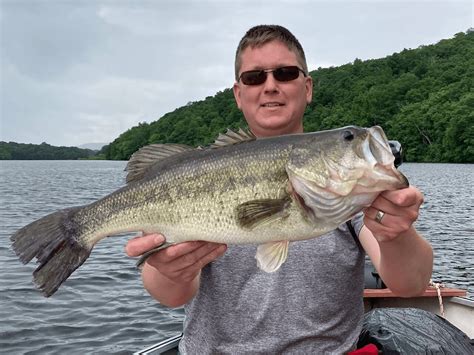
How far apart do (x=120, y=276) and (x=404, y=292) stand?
11.1 m

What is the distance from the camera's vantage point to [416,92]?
9038cm

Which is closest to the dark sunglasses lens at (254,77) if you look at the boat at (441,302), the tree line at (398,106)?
the boat at (441,302)

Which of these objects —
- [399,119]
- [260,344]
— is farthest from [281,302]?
[399,119]

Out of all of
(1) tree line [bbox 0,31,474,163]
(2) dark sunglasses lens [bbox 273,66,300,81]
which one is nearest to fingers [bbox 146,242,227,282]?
(2) dark sunglasses lens [bbox 273,66,300,81]

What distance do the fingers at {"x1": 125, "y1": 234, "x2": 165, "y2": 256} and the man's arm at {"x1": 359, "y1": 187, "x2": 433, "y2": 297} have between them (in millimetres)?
1234

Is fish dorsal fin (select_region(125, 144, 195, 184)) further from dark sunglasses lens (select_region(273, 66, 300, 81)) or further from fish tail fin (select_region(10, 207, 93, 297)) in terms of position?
dark sunglasses lens (select_region(273, 66, 300, 81))

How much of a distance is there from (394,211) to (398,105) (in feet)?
299

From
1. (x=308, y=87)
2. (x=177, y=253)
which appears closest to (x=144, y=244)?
(x=177, y=253)

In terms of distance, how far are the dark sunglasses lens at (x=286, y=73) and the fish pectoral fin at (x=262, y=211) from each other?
1683 mm

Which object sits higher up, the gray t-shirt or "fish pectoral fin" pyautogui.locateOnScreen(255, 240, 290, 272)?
"fish pectoral fin" pyautogui.locateOnScreen(255, 240, 290, 272)

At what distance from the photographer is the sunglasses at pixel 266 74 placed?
4348 millimetres

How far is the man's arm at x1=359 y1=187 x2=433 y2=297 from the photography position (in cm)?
274

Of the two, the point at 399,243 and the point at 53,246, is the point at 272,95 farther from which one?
the point at 53,246

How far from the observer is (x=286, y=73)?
4379mm
